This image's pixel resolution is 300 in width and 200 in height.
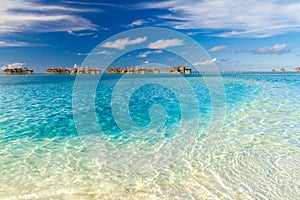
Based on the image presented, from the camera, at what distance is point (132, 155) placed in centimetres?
626

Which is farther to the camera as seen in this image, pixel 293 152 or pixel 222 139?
pixel 222 139

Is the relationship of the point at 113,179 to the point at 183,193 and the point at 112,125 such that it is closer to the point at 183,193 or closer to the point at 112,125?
the point at 183,193

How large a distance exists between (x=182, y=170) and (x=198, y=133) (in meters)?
3.21

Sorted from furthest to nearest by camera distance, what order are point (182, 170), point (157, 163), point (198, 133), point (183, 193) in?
point (198, 133)
point (157, 163)
point (182, 170)
point (183, 193)

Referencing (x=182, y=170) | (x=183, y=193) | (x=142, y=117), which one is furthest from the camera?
(x=142, y=117)

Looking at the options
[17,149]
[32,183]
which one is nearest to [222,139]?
[32,183]

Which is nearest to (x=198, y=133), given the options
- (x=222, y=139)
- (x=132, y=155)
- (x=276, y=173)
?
(x=222, y=139)

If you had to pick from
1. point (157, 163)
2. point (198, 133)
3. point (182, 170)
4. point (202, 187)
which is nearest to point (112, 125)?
point (198, 133)

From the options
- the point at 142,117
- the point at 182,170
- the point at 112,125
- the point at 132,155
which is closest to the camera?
the point at 182,170

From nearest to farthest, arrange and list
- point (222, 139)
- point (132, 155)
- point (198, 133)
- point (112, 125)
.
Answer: point (132, 155) → point (222, 139) → point (198, 133) → point (112, 125)

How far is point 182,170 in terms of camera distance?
5219mm

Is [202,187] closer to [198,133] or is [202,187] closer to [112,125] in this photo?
[198,133]

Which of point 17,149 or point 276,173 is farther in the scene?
point 17,149

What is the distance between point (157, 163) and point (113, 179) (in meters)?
1.28
